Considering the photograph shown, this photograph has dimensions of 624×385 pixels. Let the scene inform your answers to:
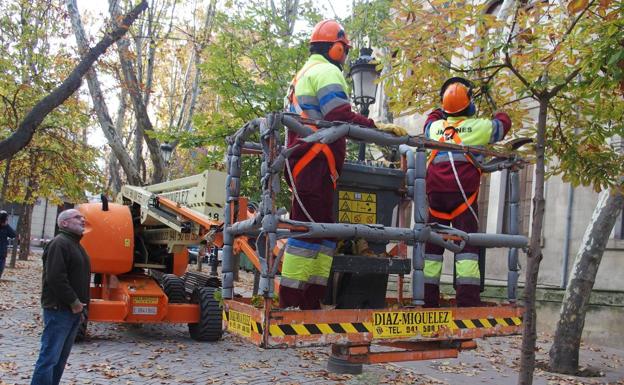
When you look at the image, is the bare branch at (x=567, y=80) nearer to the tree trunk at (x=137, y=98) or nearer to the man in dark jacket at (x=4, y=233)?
the tree trunk at (x=137, y=98)

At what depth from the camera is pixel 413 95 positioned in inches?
278

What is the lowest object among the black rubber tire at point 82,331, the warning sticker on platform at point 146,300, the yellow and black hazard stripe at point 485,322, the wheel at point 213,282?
the black rubber tire at point 82,331

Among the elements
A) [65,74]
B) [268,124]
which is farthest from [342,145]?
[65,74]

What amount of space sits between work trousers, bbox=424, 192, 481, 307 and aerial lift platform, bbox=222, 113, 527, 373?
0.71 ft

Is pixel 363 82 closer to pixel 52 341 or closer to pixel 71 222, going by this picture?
pixel 71 222

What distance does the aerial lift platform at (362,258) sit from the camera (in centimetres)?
416

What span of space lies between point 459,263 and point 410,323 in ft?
3.40

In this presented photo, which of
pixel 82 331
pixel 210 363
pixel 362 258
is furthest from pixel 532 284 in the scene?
pixel 82 331

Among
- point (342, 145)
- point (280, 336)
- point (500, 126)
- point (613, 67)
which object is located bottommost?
point (280, 336)

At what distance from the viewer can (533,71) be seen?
6586 mm

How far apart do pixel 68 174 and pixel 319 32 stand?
1659 cm

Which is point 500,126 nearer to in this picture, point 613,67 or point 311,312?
point 613,67

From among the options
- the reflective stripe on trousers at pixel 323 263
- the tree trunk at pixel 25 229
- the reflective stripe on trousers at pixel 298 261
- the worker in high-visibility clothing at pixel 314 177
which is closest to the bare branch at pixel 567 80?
the worker in high-visibility clothing at pixel 314 177

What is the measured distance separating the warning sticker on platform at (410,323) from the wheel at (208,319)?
18.8ft
